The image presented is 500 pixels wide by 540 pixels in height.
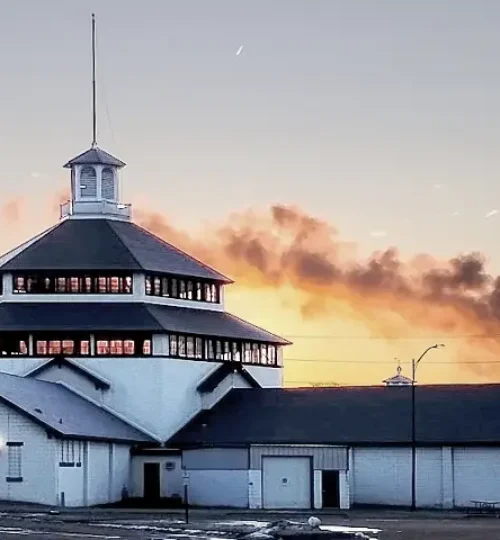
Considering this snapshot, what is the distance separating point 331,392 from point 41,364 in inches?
679

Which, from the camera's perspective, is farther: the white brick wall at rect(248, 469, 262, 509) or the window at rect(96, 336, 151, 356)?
the window at rect(96, 336, 151, 356)

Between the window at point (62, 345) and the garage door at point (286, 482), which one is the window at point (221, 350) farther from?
the garage door at point (286, 482)

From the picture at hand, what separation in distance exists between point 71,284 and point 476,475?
26.1 meters

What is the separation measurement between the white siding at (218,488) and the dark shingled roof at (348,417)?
1.73 metres

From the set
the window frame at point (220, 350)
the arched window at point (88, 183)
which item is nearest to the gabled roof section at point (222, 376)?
the window frame at point (220, 350)

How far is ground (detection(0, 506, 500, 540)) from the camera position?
70625mm

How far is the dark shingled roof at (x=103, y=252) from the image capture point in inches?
4272

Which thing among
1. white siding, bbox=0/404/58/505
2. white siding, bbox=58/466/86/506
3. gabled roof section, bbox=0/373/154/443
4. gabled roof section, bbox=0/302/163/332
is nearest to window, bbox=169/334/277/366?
gabled roof section, bbox=0/302/163/332

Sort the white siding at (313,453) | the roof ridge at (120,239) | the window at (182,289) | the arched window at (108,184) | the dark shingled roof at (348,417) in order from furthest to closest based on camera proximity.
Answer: the arched window at (108,184) → the window at (182,289) → the roof ridge at (120,239) → the dark shingled roof at (348,417) → the white siding at (313,453)

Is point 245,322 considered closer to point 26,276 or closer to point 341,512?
point 26,276

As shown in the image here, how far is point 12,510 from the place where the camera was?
8906 cm

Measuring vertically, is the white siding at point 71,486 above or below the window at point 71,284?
below

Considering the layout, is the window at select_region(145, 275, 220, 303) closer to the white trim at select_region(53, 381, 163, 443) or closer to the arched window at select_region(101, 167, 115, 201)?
the white trim at select_region(53, 381, 163, 443)

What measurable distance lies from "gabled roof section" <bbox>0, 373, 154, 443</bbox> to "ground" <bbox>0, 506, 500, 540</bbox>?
5.24m
